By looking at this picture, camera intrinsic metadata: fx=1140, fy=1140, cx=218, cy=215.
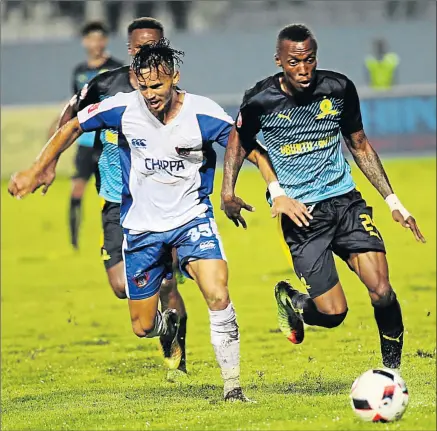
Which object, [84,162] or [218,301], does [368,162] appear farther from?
[84,162]

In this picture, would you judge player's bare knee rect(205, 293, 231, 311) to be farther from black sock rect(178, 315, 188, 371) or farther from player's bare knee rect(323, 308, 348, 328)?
black sock rect(178, 315, 188, 371)

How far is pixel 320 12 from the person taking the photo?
39094mm

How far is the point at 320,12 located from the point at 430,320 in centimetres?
2817

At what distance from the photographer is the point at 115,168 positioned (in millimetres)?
9328

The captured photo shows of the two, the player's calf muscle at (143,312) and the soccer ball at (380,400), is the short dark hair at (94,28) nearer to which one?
the player's calf muscle at (143,312)

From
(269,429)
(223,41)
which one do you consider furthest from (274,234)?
(223,41)

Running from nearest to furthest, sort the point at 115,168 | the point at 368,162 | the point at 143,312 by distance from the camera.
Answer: the point at 368,162 < the point at 143,312 < the point at 115,168

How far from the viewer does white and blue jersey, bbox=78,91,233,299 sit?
7.84 meters

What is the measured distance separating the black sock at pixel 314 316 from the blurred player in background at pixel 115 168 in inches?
40.3

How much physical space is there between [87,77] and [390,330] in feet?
26.7

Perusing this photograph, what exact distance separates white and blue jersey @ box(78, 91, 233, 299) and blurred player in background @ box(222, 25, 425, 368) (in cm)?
20

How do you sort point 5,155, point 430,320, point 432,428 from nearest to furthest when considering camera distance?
→ point 432,428, point 430,320, point 5,155

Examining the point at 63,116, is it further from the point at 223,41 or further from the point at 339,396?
the point at 223,41

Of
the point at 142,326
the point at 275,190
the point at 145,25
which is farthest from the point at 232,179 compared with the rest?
the point at 145,25
